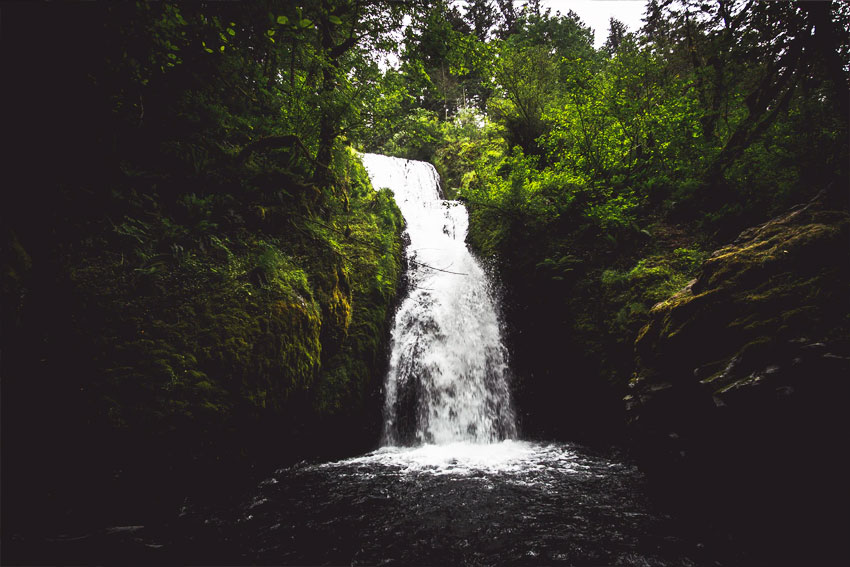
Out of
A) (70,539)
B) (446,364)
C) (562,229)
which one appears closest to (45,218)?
(70,539)

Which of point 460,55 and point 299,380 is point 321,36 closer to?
point 460,55

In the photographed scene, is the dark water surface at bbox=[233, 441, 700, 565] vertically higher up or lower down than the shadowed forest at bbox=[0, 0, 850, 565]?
lower down

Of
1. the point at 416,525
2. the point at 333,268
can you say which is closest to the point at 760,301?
the point at 416,525

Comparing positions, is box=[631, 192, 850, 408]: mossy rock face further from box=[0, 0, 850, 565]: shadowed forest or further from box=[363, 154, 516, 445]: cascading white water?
box=[363, 154, 516, 445]: cascading white water

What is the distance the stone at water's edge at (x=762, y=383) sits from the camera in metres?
2.73

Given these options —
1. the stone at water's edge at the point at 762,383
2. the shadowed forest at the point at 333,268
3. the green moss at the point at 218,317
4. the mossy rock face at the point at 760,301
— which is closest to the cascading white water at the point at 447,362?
the shadowed forest at the point at 333,268

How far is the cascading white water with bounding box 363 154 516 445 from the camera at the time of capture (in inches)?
263

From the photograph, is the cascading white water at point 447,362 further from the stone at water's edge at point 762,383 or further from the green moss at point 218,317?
the stone at water's edge at point 762,383

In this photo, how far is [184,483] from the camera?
11.3 ft

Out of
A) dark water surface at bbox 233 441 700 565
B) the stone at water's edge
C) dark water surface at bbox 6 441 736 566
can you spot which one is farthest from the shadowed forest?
dark water surface at bbox 233 441 700 565

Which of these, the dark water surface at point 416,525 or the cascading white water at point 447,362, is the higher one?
the cascading white water at point 447,362

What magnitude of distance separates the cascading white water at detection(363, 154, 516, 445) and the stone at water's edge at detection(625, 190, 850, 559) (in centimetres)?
312

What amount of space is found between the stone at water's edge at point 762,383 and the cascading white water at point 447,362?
10.2 feet

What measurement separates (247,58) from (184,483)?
632 cm
